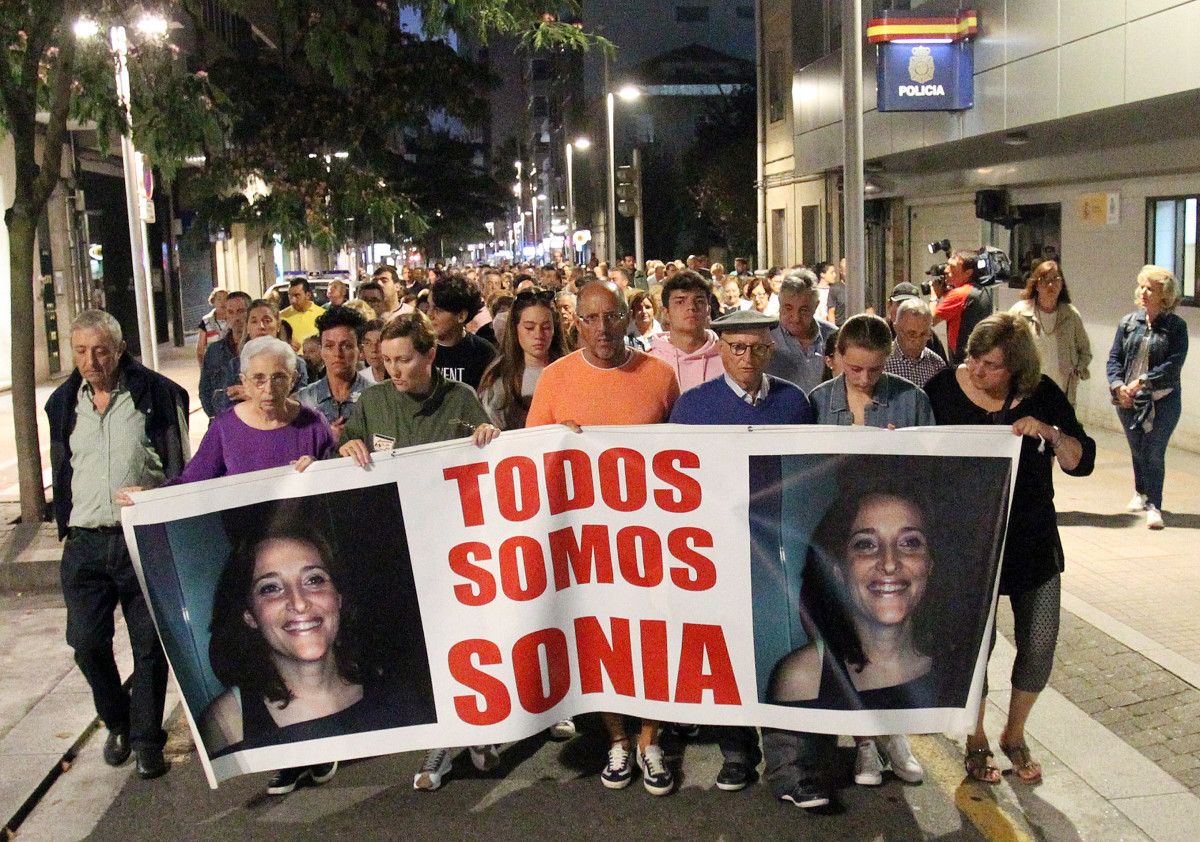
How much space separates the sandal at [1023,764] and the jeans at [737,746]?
3.09 ft

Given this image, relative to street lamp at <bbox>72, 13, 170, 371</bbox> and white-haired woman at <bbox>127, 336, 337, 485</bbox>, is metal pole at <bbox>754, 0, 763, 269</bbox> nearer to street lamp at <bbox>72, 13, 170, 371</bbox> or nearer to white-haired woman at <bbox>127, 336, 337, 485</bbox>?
street lamp at <bbox>72, 13, 170, 371</bbox>

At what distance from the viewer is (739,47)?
244 feet

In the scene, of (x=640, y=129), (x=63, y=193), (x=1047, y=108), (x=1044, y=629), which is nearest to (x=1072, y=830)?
(x=1044, y=629)

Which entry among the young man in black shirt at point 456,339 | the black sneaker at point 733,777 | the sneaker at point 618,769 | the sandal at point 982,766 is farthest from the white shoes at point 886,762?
the young man in black shirt at point 456,339

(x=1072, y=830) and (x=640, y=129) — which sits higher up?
(x=640, y=129)

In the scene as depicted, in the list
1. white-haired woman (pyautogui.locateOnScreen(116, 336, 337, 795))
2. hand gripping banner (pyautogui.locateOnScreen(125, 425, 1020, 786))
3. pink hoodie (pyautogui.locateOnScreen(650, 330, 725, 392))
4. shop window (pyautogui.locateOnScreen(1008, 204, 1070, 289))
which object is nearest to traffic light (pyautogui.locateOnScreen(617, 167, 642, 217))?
shop window (pyautogui.locateOnScreen(1008, 204, 1070, 289))

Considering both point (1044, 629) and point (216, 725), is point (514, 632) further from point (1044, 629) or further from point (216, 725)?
point (1044, 629)

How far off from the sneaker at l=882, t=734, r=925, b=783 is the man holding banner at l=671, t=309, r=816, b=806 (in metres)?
0.51

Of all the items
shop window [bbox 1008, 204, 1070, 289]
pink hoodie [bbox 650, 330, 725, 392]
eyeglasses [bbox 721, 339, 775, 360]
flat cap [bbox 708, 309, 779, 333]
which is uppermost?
shop window [bbox 1008, 204, 1070, 289]

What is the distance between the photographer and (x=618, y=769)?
5.32 metres

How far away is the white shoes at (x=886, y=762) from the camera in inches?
207

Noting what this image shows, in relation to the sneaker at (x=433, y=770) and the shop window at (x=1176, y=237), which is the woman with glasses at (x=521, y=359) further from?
the shop window at (x=1176, y=237)

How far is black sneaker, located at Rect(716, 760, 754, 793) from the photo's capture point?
205 inches

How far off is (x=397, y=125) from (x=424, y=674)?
18.5 metres
